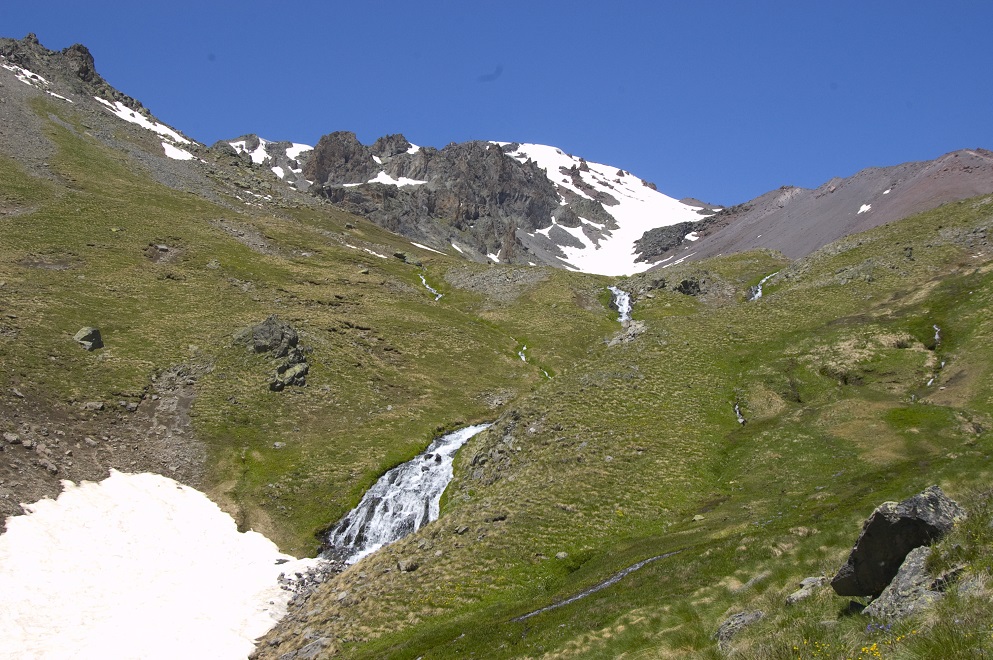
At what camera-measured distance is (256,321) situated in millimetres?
74312

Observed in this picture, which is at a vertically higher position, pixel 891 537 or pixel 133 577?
pixel 133 577

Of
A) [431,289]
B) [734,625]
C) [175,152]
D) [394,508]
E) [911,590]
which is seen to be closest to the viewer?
[911,590]

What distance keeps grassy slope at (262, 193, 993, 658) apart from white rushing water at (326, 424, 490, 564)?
2.53 metres

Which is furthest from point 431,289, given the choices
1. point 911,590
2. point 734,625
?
point 911,590

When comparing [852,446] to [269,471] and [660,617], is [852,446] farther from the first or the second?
[269,471]

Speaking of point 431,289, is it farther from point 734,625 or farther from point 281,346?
point 734,625

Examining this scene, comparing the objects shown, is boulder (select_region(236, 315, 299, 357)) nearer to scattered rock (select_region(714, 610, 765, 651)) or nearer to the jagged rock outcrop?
scattered rock (select_region(714, 610, 765, 651))

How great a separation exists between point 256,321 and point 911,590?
236ft

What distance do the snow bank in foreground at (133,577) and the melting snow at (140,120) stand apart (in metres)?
149

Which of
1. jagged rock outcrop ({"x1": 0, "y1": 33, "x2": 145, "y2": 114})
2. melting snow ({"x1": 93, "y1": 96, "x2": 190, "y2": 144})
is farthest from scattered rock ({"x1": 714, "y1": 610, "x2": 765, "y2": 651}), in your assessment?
jagged rock outcrop ({"x1": 0, "y1": 33, "x2": 145, "y2": 114})

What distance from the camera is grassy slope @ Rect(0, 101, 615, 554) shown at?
52531 mm

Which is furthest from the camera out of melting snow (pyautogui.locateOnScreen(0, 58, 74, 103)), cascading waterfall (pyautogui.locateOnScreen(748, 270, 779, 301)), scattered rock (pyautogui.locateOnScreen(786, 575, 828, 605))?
melting snow (pyautogui.locateOnScreen(0, 58, 74, 103))

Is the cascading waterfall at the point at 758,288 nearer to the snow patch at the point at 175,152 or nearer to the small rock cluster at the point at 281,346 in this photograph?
the small rock cluster at the point at 281,346

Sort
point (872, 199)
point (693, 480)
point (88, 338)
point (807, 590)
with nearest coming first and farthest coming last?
1. point (807, 590)
2. point (693, 480)
3. point (88, 338)
4. point (872, 199)
